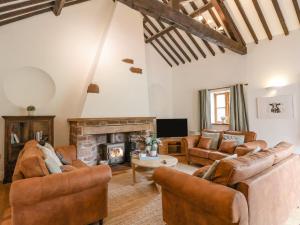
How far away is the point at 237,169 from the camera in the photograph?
180 centimetres

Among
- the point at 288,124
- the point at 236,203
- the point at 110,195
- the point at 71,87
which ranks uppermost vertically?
the point at 71,87

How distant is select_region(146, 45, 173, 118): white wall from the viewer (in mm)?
6977

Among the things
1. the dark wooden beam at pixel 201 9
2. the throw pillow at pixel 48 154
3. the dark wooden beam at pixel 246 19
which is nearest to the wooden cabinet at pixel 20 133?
the throw pillow at pixel 48 154

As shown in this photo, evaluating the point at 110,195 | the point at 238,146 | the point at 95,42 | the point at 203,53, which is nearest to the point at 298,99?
the point at 238,146

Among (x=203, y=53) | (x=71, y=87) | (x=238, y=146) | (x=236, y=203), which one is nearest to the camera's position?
(x=236, y=203)

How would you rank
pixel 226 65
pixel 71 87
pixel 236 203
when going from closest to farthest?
pixel 236 203, pixel 71 87, pixel 226 65

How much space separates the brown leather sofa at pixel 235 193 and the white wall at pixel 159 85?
490cm

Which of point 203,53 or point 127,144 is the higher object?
point 203,53

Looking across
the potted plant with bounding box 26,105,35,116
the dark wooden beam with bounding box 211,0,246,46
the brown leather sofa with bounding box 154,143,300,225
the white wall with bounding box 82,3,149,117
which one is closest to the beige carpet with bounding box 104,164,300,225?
the brown leather sofa with bounding box 154,143,300,225

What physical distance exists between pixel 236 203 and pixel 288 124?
403cm

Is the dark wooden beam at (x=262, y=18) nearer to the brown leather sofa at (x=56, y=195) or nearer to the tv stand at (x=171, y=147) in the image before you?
the tv stand at (x=171, y=147)

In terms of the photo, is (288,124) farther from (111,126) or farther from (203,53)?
(111,126)

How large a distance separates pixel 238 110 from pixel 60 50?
4.84 meters

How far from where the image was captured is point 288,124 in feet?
15.2
